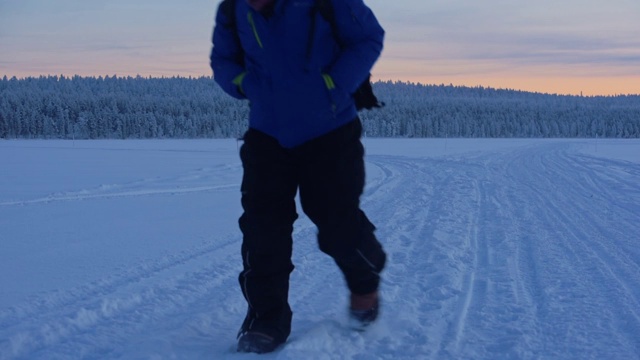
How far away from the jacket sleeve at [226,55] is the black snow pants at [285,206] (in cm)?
25

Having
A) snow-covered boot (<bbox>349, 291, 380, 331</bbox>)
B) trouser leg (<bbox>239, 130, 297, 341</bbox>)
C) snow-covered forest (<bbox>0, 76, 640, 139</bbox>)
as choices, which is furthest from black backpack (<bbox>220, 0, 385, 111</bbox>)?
snow-covered forest (<bbox>0, 76, 640, 139</bbox>)

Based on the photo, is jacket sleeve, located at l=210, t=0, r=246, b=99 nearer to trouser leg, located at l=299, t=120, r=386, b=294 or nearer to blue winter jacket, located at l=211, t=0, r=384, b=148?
blue winter jacket, located at l=211, t=0, r=384, b=148

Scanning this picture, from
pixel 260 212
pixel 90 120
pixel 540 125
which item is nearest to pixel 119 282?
pixel 260 212

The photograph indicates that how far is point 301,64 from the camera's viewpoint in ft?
9.20

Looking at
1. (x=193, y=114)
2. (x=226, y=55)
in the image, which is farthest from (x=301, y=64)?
(x=193, y=114)

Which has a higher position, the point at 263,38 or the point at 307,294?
the point at 263,38

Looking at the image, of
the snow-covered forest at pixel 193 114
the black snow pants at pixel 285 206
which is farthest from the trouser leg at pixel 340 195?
the snow-covered forest at pixel 193 114

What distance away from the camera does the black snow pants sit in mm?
2910

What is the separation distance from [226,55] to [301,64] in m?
0.41

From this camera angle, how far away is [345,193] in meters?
2.93

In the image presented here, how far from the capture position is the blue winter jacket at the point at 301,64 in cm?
280

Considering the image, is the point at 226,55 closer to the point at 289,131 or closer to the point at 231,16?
the point at 231,16

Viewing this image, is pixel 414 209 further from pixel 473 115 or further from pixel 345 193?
pixel 473 115

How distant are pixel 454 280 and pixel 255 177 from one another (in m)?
1.83
